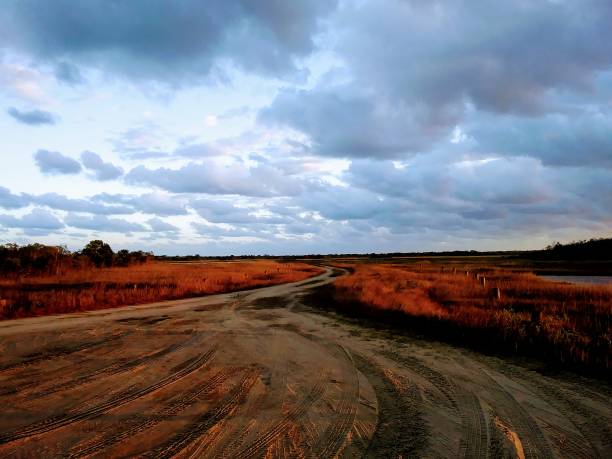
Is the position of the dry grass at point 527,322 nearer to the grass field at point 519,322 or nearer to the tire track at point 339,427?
the grass field at point 519,322

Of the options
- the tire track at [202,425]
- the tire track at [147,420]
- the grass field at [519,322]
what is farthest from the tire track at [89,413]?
the grass field at [519,322]

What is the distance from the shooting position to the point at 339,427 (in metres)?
5.06

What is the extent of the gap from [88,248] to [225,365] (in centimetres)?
5303

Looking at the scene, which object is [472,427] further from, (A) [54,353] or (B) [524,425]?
(A) [54,353]

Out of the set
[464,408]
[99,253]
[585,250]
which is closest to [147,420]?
[464,408]

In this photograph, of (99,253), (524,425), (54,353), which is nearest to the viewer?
(524,425)

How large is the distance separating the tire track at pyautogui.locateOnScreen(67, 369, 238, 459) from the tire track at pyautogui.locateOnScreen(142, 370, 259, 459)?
0.46 m

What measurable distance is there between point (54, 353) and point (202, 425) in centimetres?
641

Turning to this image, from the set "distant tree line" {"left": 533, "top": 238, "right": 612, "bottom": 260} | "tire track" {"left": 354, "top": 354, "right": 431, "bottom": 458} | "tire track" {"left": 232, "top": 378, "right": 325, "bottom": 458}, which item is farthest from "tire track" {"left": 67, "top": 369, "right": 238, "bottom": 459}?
"distant tree line" {"left": 533, "top": 238, "right": 612, "bottom": 260}

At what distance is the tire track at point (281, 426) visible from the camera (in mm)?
4387

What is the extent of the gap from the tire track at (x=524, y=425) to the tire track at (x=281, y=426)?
9.18 feet

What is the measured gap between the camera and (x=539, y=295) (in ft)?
75.0

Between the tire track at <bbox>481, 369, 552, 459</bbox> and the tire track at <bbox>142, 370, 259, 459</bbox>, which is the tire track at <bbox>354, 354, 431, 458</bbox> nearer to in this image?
the tire track at <bbox>481, 369, 552, 459</bbox>

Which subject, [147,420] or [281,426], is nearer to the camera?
[281,426]
